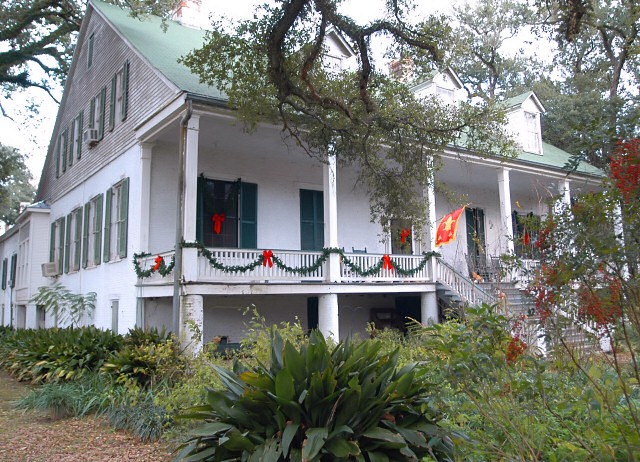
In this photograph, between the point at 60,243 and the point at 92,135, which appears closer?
the point at 92,135

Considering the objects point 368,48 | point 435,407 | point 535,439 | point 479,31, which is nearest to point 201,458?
point 435,407

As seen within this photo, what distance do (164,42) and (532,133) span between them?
13.2 m

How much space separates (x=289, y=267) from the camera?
11969 mm

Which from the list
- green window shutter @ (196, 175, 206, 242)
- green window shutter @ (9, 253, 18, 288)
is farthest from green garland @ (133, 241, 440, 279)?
green window shutter @ (9, 253, 18, 288)

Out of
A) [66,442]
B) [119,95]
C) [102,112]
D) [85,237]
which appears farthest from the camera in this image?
[85,237]

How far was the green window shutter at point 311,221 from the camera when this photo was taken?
1502cm

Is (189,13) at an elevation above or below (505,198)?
above

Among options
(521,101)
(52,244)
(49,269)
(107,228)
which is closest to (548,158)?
(521,101)

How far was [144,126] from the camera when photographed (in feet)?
41.0

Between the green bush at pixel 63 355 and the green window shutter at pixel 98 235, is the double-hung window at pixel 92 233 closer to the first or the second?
the green window shutter at pixel 98 235

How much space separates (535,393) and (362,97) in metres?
6.43

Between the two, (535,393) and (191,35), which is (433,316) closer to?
(535,393)

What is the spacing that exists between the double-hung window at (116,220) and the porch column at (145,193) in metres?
0.90

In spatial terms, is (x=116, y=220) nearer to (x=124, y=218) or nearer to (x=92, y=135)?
(x=124, y=218)
